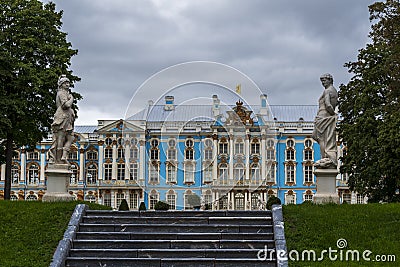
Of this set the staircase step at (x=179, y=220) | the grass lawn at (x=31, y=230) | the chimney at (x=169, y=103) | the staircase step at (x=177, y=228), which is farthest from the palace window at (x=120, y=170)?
the staircase step at (x=177, y=228)

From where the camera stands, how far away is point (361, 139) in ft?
106

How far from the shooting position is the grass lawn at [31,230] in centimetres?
1165

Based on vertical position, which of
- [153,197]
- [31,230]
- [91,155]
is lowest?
[31,230]

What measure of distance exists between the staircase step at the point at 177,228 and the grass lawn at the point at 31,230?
29.1 inches

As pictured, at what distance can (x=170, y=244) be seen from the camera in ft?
40.0

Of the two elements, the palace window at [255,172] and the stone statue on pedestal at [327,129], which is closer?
the stone statue on pedestal at [327,129]

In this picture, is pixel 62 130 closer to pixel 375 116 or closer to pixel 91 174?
pixel 375 116

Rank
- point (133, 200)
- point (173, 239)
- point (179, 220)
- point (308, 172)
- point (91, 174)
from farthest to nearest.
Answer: point (91, 174)
point (308, 172)
point (133, 200)
point (179, 220)
point (173, 239)

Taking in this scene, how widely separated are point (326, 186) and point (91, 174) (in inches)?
2043

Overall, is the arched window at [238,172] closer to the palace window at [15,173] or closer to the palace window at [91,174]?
the palace window at [91,174]

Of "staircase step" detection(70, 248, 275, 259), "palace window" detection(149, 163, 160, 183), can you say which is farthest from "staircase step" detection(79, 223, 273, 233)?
"palace window" detection(149, 163, 160, 183)

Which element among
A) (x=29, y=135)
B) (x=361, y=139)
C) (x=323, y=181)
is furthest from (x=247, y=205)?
(x=323, y=181)

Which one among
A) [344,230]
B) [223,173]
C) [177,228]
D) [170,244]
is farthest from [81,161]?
[344,230]

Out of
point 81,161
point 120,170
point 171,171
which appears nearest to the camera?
point 171,171
